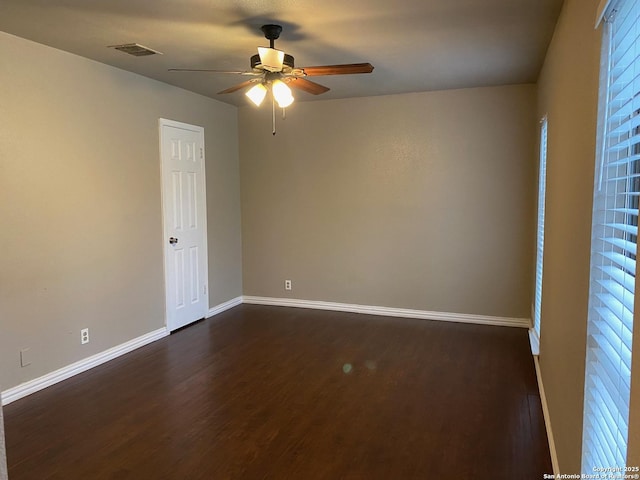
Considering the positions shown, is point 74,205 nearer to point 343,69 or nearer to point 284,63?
point 284,63

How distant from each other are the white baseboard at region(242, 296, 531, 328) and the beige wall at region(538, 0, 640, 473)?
2080mm

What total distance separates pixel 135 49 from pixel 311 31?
142cm

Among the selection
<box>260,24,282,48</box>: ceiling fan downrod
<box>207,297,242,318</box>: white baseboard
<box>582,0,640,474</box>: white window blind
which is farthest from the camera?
<box>207,297,242,318</box>: white baseboard

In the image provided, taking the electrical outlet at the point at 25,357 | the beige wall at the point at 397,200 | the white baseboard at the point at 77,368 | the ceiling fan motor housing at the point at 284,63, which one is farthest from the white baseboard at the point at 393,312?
the ceiling fan motor housing at the point at 284,63

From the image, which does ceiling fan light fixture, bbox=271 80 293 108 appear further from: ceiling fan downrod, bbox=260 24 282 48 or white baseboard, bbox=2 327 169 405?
white baseboard, bbox=2 327 169 405

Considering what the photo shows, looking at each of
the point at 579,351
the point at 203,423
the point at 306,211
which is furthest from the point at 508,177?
the point at 203,423

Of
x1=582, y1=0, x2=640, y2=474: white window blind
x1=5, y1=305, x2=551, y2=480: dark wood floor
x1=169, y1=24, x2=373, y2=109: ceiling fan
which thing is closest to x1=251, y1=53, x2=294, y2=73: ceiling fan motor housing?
x1=169, y1=24, x2=373, y2=109: ceiling fan

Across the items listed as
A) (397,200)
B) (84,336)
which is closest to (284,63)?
(397,200)

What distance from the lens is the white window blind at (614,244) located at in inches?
47.6

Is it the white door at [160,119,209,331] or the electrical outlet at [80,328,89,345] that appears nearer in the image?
the electrical outlet at [80,328,89,345]

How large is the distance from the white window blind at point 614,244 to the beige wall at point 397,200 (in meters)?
3.57

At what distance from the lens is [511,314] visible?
5.08m

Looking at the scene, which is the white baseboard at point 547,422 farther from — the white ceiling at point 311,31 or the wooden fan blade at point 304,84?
the wooden fan blade at point 304,84

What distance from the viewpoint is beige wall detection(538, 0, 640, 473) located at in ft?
5.66
